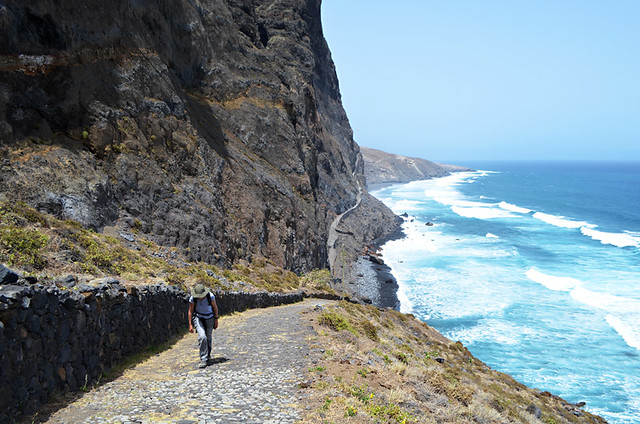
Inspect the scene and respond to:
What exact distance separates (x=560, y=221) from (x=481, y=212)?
2017cm

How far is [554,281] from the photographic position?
56.4m

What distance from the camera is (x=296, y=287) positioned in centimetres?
3319

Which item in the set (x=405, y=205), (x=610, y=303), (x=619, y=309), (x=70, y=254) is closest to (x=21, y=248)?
(x=70, y=254)

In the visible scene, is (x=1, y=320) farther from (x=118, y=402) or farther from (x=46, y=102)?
(x=46, y=102)

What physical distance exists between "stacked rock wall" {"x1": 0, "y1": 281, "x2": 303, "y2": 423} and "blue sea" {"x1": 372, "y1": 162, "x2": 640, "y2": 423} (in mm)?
30924

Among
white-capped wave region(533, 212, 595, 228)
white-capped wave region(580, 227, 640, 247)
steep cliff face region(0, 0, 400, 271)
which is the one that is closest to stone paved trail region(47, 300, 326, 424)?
steep cliff face region(0, 0, 400, 271)

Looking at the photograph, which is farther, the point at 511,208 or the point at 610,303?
the point at 511,208

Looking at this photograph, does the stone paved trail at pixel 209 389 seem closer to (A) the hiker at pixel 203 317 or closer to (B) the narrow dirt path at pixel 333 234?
(A) the hiker at pixel 203 317

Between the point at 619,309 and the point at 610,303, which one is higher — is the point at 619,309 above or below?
below

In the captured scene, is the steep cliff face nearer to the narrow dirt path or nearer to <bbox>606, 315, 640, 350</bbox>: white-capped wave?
the narrow dirt path

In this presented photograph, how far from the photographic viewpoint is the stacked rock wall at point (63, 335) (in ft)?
21.1

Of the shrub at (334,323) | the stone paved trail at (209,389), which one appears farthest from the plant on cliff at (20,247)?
the shrub at (334,323)

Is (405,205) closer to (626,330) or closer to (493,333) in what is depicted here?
(626,330)

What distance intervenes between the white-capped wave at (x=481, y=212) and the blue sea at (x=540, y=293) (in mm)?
3700
